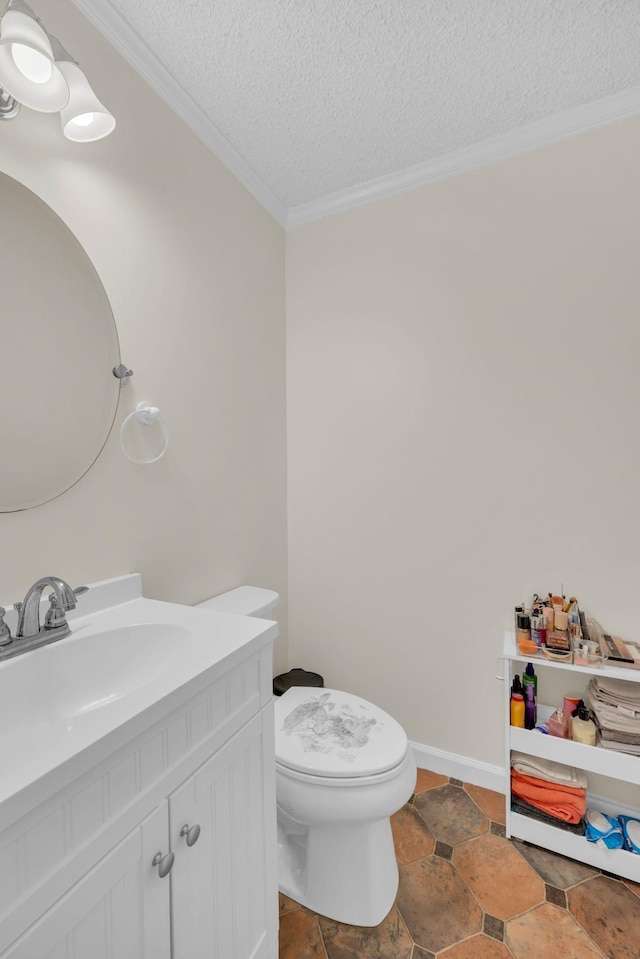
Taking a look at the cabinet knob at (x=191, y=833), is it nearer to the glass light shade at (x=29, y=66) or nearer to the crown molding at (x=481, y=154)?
the glass light shade at (x=29, y=66)

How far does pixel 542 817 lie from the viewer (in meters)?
1.45

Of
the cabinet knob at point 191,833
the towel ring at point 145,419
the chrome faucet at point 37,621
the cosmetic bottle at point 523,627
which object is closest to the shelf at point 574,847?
the cosmetic bottle at point 523,627

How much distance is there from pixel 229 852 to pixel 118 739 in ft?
1.53

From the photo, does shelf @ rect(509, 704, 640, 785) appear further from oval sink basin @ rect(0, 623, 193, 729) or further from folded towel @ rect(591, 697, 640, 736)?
oval sink basin @ rect(0, 623, 193, 729)

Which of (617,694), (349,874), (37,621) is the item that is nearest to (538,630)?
(617,694)

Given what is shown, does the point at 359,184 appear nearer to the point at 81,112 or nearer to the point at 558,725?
the point at 81,112

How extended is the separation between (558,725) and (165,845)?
131 centimetres

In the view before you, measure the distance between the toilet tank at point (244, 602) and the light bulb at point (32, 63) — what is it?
137 cm

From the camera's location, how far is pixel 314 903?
1.27 meters

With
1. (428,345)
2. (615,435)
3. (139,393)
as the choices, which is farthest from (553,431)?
(139,393)

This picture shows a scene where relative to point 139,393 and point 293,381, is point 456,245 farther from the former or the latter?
point 139,393

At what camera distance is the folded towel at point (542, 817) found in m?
1.41

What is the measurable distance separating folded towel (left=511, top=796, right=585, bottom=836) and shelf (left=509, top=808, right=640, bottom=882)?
10mm

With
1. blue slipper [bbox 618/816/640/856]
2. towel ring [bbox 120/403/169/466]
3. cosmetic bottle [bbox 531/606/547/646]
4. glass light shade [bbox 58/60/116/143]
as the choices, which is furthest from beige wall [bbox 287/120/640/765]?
glass light shade [bbox 58/60/116/143]
